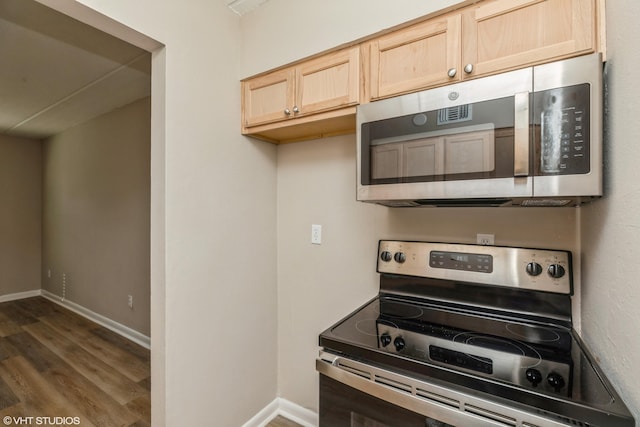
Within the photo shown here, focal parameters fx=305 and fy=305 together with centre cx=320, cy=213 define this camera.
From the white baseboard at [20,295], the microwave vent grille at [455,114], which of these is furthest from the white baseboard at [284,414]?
the white baseboard at [20,295]

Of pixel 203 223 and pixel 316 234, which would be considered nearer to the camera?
pixel 203 223

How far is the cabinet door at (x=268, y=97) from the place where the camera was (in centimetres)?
156

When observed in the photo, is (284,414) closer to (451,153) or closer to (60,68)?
(451,153)

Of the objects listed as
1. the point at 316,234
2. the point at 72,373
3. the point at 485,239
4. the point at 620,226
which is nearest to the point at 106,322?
the point at 72,373

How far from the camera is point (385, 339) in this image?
106 centimetres

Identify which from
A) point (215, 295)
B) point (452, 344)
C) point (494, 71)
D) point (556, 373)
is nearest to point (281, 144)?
point (215, 295)

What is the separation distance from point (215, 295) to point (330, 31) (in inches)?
56.4

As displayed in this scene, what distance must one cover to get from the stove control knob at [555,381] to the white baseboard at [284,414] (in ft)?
4.84

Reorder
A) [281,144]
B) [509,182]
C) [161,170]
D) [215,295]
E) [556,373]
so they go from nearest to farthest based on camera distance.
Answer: [556,373] < [509,182] < [161,170] < [215,295] < [281,144]

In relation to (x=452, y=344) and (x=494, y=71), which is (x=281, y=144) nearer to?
(x=494, y=71)

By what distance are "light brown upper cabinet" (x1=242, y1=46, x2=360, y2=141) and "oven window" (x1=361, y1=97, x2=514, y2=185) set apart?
0.25 meters

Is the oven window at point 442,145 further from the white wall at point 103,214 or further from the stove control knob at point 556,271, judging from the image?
the white wall at point 103,214

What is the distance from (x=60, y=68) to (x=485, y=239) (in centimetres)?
309

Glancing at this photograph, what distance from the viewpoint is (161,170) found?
1.39 meters
